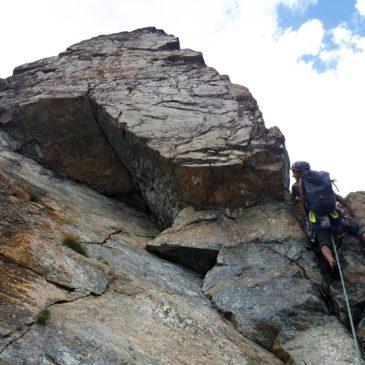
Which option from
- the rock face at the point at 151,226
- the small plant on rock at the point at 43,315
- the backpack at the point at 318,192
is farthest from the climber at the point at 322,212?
the small plant on rock at the point at 43,315

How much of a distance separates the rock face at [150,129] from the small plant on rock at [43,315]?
646 cm

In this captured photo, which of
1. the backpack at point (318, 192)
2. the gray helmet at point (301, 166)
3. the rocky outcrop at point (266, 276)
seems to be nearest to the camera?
the rocky outcrop at point (266, 276)

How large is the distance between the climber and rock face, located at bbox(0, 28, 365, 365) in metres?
0.40

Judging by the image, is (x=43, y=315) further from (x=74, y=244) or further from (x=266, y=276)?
(x=266, y=276)

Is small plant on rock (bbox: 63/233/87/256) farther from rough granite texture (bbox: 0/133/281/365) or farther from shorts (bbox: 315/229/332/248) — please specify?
Answer: shorts (bbox: 315/229/332/248)

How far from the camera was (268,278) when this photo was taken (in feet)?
34.5

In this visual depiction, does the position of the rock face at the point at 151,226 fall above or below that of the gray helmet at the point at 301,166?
Result: below

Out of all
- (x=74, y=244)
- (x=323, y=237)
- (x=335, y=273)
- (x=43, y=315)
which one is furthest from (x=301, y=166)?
(x=43, y=315)

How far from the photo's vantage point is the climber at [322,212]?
435 inches

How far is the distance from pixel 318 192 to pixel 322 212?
0.51 metres

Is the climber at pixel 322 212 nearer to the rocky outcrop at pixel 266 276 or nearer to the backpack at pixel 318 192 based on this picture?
the backpack at pixel 318 192

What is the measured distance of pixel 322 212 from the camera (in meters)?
11.1

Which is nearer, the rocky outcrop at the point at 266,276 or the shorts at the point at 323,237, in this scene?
the rocky outcrop at the point at 266,276

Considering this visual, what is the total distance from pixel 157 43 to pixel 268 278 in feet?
42.3
